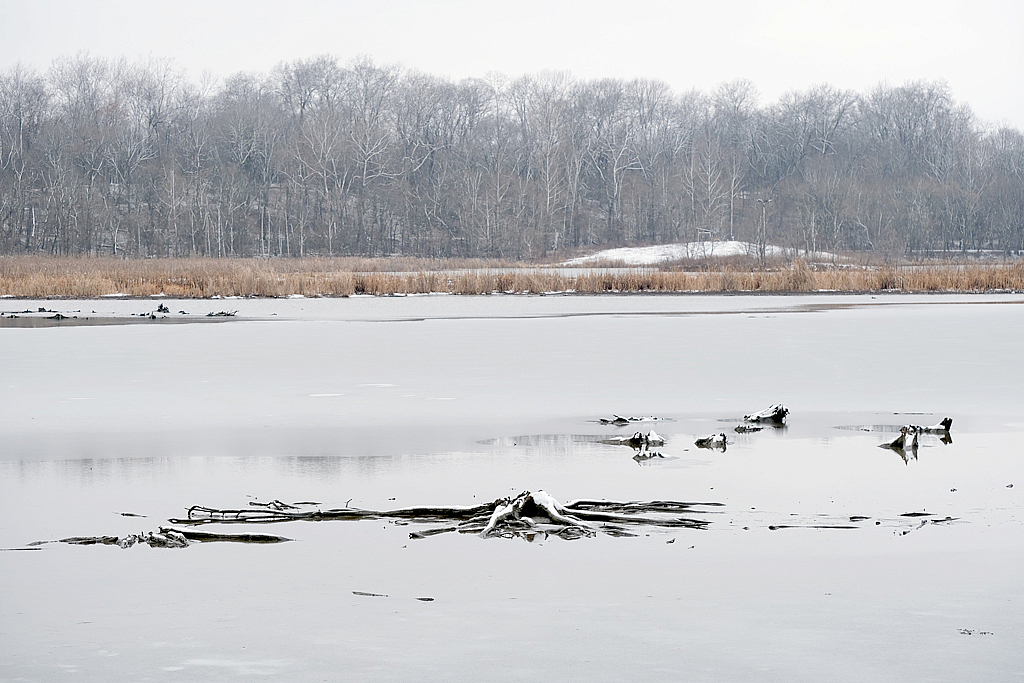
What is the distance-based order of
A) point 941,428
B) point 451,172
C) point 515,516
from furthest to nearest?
point 451,172
point 941,428
point 515,516

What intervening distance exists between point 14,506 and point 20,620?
1.94 meters

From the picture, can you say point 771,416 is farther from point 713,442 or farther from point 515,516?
point 515,516

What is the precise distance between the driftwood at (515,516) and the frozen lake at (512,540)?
99mm

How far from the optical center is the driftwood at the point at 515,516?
4.93 meters

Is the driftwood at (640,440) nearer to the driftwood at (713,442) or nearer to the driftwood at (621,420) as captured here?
the driftwood at (713,442)

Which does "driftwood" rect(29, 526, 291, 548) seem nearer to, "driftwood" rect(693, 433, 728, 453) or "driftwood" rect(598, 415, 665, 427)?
"driftwood" rect(693, 433, 728, 453)

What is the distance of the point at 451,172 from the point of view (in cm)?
7719

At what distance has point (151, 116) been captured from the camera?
78.9m

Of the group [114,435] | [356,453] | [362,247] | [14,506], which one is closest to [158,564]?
[14,506]

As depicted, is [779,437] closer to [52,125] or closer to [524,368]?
[524,368]

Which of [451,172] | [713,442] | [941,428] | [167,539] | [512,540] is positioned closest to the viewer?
[167,539]

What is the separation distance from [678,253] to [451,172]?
1908 centimetres

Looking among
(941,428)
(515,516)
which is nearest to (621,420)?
(941,428)

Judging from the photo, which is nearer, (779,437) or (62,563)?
(62,563)
